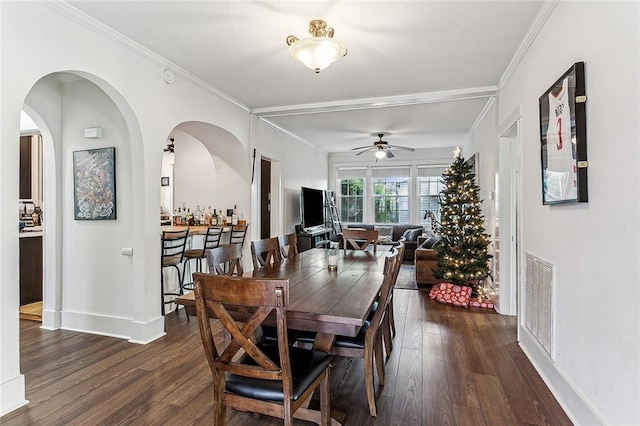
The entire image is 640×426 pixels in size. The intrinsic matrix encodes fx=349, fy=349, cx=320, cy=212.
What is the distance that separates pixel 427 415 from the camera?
2.11 metres

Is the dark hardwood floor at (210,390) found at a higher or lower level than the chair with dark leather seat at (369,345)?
lower

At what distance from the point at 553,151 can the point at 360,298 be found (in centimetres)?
165

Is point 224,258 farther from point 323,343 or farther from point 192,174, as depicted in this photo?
point 192,174

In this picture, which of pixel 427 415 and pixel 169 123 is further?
pixel 169 123

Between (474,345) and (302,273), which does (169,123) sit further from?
(474,345)

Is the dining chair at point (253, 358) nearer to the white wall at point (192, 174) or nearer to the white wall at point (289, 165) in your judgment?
the white wall at point (289, 165)

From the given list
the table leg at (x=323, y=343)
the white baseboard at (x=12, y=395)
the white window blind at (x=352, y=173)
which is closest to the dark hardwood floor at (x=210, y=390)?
the white baseboard at (x=12, y=395)

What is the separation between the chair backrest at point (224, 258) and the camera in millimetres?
2317

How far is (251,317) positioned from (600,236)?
5.97ft

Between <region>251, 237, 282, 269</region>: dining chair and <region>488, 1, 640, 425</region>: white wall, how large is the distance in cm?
222

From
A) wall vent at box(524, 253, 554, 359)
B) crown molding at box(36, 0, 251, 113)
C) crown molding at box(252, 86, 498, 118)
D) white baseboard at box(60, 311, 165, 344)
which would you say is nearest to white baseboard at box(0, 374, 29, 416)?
white baseboard at box(60, 311, 165, 344)

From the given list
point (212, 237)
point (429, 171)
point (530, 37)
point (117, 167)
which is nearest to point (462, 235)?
point (530, 37)

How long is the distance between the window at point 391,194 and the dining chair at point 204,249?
18.0 feet

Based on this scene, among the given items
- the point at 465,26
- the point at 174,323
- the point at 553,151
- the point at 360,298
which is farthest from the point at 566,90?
the point at 174,323
